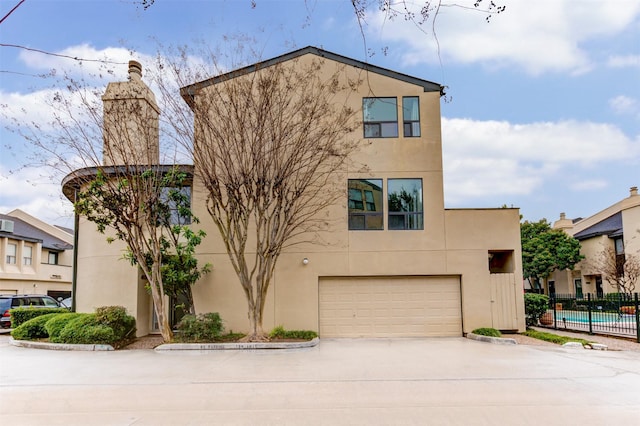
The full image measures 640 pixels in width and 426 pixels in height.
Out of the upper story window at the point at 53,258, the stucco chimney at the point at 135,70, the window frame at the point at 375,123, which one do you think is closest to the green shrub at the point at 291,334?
the window frame at the point at 375,123

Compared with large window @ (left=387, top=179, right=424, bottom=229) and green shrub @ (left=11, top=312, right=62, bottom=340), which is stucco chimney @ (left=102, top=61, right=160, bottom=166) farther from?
large window @ (left=387, top=179, right=424, bottom=229)

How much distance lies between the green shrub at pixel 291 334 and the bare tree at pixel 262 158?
0.56 metres

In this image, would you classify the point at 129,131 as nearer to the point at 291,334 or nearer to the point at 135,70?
the point at 135,70

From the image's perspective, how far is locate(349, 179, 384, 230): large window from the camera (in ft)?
47.7

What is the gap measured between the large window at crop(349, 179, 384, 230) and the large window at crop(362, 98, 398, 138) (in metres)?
1.55

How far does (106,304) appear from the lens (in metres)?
14.3

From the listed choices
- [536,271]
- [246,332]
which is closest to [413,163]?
[246,332]

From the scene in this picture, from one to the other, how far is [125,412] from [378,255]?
9.34 m

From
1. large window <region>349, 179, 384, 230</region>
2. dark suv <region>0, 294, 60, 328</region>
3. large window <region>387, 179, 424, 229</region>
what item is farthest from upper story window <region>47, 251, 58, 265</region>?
large window <region>387, 179, 424, 229</region>

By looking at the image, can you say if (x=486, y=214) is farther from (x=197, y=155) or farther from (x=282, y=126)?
(x=197, y=155)

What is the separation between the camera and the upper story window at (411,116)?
14898 mm

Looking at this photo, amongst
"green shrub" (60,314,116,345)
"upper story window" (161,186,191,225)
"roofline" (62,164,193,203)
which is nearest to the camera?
"green shrub" (60,314,116,345)

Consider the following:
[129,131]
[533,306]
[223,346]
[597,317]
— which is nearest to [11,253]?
[129,131]

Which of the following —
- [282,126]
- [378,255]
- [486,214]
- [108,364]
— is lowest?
[108,364]
